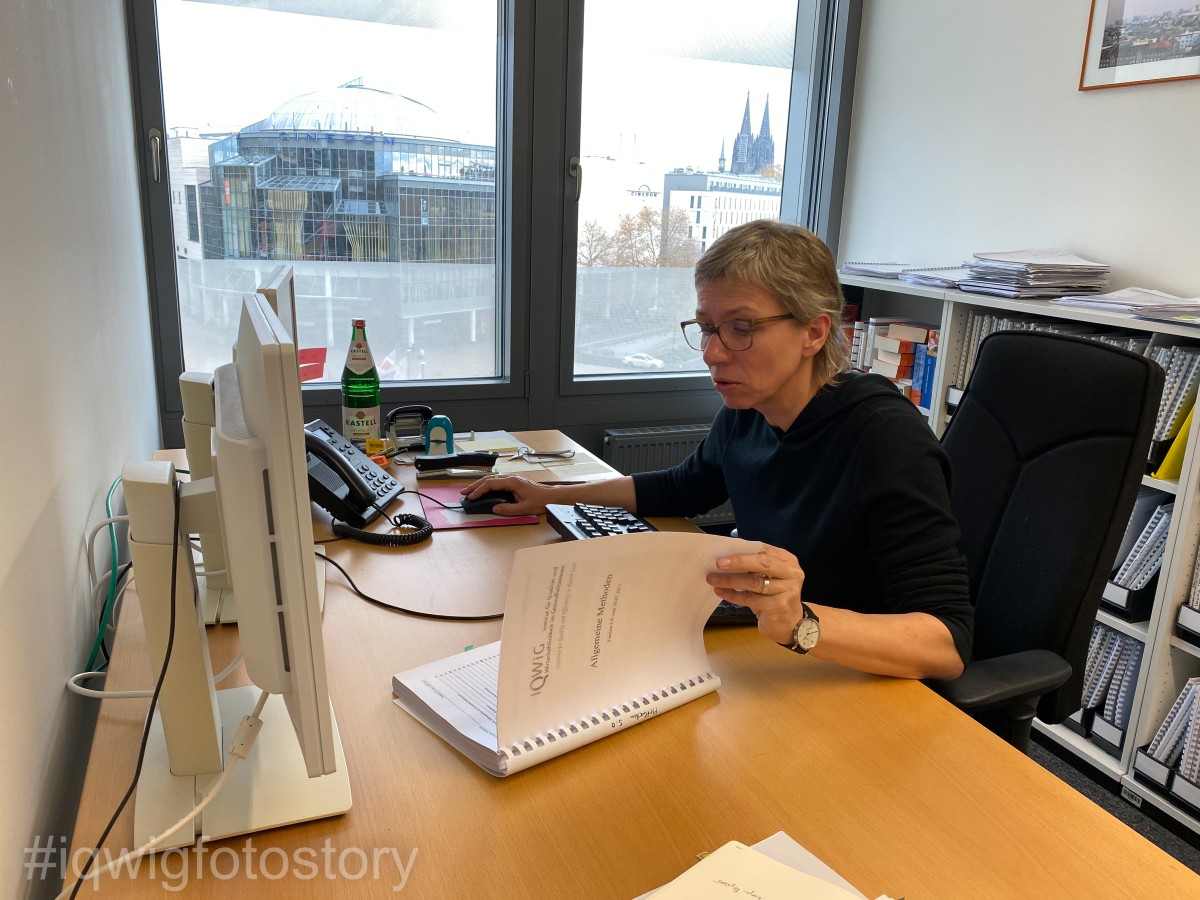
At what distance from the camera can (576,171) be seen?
279 cm

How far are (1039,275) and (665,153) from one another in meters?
1.33

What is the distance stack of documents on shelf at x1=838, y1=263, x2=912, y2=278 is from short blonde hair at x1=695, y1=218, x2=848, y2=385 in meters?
1.37

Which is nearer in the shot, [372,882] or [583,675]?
[372,882]

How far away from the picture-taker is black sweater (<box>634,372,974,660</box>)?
1.20m

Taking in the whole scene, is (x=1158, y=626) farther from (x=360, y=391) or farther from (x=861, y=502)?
(x=360, y=391)

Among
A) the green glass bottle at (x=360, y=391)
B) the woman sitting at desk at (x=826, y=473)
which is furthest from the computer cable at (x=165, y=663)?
the green glass bottle at (x=360, y=391)

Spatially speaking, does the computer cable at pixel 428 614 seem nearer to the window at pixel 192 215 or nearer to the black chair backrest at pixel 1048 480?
the black chair backrest at pixel 1048 480

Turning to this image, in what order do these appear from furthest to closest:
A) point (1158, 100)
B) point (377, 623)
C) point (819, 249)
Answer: point (1158, 100), point (819, 249), point (377, 623)

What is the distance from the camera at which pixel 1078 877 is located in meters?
0.79

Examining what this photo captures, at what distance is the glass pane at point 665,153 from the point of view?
2.86 m

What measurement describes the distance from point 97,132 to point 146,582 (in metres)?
1.26

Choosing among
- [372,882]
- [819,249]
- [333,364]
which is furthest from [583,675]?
[333,364]

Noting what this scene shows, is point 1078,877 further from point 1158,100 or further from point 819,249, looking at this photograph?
point 1158,100

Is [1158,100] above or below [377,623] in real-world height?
above
